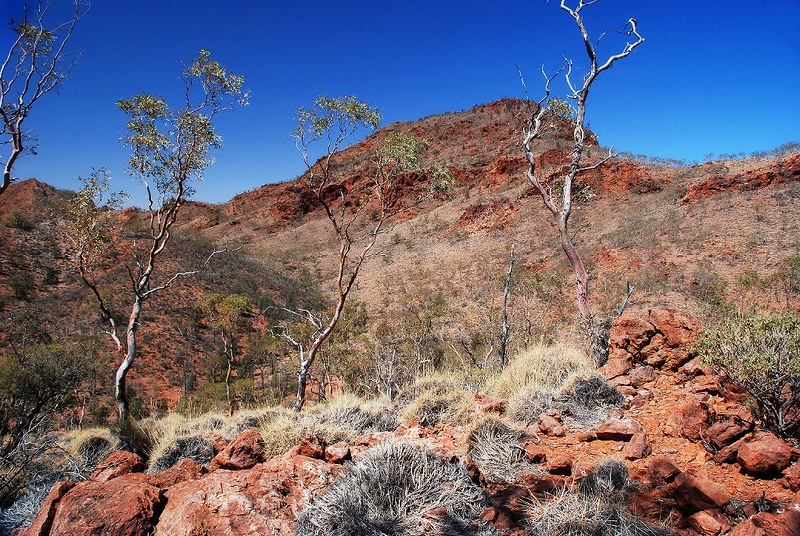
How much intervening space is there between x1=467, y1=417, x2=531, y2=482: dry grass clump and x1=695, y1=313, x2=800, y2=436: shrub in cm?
192

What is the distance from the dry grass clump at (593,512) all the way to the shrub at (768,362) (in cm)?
155

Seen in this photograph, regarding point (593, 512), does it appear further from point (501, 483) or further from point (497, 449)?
point (497, 449)

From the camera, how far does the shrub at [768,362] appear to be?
3.24 metres

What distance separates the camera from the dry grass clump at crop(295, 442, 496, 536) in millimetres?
2531

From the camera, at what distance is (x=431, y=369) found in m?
9.88

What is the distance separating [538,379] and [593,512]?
279 cm

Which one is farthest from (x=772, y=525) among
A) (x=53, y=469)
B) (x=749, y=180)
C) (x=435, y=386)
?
(x=749, y=180)

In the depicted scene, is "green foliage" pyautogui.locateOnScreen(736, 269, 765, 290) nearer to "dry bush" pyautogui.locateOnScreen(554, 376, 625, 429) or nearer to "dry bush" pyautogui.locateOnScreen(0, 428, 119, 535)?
"dry bush" pyautogui.locateOnScreen(554, 376, 625, 429)

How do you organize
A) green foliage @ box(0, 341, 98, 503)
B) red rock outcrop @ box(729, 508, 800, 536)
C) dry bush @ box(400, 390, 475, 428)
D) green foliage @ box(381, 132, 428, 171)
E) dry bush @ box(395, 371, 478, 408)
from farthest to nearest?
green foliage @ box(381, 132, 428, 171)
dry bush @ box(395, 371, 478, 408)
green foliage @ box(0, 341, 98, 503)
dry bush @ box(400, 390, 475, 428)
red rock outcrop @ box(729, 508, 800, 536)

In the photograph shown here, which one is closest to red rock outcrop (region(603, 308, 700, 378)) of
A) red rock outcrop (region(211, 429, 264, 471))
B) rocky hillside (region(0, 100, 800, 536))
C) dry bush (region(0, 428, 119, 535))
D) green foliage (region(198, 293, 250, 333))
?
rocky hillside (region(0, 100, 800, 536))

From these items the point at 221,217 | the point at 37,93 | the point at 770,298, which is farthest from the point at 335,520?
the point at 221,217

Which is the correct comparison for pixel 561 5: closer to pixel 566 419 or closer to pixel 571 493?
pixel 566 419

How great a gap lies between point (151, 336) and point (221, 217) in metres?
44.3

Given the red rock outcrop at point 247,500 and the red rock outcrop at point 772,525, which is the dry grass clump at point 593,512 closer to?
the red rock outcrop at point 772,525
